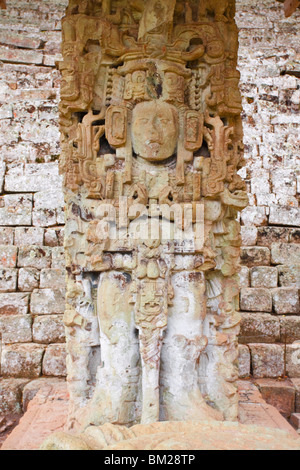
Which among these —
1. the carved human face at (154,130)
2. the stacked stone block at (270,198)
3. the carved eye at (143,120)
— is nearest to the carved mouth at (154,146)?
the carved human face at (154,130)

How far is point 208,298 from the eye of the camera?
397 centimetres

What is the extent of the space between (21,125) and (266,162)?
4.10 metres

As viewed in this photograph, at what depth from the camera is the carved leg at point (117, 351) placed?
3.56m

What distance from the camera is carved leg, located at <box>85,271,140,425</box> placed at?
356cm

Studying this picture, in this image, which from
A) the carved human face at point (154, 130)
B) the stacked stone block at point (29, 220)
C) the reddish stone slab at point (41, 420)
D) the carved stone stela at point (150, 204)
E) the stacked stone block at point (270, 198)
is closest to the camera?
the reddish stone slab at point (41, 420)

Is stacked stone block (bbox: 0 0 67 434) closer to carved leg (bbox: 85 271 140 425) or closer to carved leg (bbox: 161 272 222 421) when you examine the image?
carved leg (bbox: 85 271 140 425)

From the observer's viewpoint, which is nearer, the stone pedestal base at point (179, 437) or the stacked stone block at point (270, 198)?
the stone pedestal base at point (179, 437)

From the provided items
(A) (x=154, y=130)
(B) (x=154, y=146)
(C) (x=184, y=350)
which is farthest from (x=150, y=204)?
(C) (x=184, y=350)

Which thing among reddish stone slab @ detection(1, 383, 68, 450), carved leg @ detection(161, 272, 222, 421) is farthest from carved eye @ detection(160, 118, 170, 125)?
reddish stone slab @ detection(1, 383, 68, 450)

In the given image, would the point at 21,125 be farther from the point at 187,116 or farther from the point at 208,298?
the point at 208,298

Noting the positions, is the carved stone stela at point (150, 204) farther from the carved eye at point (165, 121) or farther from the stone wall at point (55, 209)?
the stone wall at point (55, 209)

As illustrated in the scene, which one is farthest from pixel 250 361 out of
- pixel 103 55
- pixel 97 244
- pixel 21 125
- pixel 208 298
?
pixel 21 125

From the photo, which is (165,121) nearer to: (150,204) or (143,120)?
(143,120)
